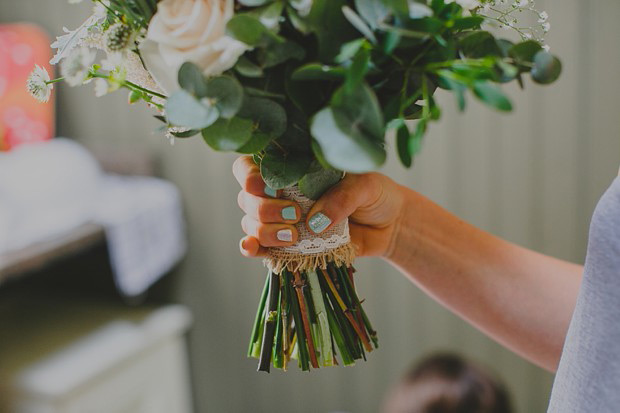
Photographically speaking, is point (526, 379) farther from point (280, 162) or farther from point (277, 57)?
point (277, 57)

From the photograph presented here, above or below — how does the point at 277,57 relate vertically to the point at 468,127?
above

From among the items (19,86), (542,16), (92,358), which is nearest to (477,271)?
(542,16)

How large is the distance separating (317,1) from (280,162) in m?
0.20

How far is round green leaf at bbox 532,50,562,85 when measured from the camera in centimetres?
64

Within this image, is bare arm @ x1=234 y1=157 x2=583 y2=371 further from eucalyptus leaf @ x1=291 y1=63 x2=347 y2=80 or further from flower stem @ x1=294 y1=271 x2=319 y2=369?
eucalyptus leaf @ x1=291 y1=63 x2=347 y2=80

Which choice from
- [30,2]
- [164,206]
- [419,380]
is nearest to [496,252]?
[419,380]

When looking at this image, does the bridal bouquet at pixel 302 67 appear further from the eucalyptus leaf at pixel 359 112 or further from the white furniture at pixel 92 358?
the white furniture at pixel 92 358

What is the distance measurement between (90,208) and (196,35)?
5.80 ft

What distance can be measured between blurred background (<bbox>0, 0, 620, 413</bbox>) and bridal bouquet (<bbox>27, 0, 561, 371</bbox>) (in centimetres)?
128

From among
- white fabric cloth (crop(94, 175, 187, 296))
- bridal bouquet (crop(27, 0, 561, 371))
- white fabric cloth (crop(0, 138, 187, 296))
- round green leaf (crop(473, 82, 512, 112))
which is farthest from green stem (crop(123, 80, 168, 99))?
white fabric cloth (crop(94, 175, 187, 296))

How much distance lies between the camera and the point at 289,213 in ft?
2.81

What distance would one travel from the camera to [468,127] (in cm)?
210

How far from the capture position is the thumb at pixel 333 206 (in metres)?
0.85

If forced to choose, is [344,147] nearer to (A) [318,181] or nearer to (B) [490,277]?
(A) [318,181]
